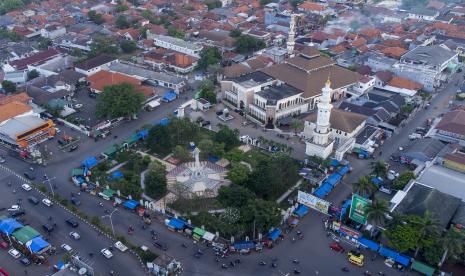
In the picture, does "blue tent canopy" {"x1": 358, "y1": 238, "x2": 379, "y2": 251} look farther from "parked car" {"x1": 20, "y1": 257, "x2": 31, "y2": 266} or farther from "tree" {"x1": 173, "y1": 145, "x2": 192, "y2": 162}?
"parked car" {"x1": 20, "y1": 257, "x2": 31, "y2": 266}

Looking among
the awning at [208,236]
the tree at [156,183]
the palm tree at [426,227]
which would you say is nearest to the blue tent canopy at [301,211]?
the awning at [208,236]

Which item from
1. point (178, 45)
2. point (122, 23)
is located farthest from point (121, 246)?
point (122, 23)

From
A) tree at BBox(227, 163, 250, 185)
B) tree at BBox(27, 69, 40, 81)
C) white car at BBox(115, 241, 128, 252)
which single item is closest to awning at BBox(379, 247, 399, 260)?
tree at BBox(227, 163, 250, 185)

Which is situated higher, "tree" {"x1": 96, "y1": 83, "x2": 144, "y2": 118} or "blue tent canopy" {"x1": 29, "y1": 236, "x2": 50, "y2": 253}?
"tree" {"x1": 96, "y1": 83, "x2": 144, "y2": 118}

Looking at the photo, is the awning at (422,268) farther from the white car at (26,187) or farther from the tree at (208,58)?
the tree at (208,58)

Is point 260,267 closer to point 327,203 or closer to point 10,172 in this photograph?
point 327,203
